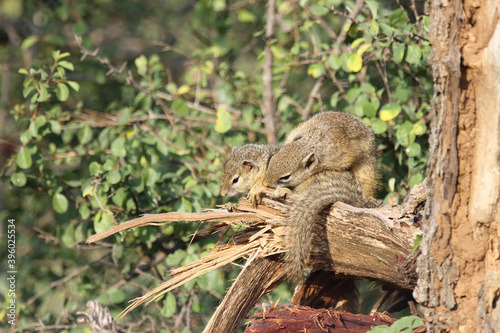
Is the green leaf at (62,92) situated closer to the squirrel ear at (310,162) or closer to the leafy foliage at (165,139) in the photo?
the leafy foliage at (165,139)

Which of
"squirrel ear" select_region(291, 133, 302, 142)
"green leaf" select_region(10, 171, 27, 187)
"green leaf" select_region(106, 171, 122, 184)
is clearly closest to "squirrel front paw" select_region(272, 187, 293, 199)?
"squirrel ear" select_region(291, 133, 302, 142)

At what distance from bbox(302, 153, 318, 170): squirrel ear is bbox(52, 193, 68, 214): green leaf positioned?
1576 millimetres

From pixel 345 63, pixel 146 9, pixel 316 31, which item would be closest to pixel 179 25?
pixel 146 9

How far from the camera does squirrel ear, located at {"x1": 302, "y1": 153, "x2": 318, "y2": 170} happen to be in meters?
3.22

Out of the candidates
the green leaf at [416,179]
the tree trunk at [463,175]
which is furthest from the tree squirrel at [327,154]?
the tree trunk at [463,175]

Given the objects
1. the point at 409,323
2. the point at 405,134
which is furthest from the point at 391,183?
the point at 409,323

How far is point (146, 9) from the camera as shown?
6.79m

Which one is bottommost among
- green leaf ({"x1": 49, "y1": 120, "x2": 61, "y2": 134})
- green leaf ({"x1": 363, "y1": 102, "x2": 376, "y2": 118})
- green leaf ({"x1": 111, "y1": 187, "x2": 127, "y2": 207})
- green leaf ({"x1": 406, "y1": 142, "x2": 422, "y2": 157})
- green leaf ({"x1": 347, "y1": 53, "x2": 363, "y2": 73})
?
green leaf ({"x1": 111, "y1": 187, "x2": 127, "y2": 207})

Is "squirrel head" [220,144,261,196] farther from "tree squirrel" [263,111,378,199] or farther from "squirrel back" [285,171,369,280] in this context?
"squirrel back" [285,171,369,280]

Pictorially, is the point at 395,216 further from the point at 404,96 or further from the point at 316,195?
the point at 404,96

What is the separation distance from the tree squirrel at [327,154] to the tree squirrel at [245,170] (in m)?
0.09

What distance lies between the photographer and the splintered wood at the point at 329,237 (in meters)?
2.44

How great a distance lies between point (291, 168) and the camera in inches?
125

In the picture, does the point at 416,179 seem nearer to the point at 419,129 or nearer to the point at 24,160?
the point at 419,129
